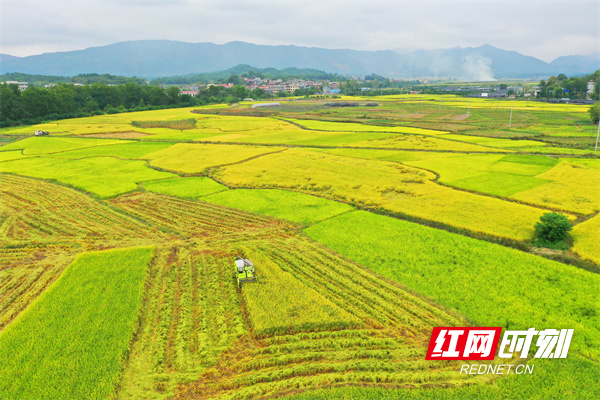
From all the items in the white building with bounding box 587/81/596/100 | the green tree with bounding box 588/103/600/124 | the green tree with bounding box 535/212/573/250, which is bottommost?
the green tree with bounding box 535/212/573/250

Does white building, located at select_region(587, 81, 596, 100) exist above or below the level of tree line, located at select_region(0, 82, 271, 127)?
above

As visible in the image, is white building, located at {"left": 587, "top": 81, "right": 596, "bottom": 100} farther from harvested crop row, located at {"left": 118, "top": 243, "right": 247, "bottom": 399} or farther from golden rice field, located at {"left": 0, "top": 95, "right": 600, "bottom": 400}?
harvested crop row, located at {"left": 118, "top": 243, "right": 247, "bottom": 399}

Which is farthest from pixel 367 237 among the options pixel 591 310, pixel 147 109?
pixel 147 109

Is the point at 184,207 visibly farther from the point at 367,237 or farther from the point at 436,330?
the point at 436,330

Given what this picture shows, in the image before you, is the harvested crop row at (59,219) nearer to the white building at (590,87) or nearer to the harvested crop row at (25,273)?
the harvested crop row at (25,273)

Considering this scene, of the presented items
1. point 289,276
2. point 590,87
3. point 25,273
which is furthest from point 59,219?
point 590,87

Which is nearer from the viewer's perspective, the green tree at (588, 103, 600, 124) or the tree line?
the green tree at (588, 103, 600, 124)

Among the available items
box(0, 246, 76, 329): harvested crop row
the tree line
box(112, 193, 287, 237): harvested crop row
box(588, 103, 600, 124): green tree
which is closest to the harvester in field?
box(112, 193, 287, 237): harvested crop row
